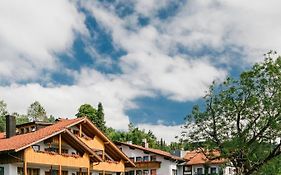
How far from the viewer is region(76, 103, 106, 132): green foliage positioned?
91.0 m

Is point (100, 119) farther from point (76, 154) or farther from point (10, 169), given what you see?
point (10, 169)

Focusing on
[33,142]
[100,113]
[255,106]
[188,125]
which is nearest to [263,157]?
[255,106]

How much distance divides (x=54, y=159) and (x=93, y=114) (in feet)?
175

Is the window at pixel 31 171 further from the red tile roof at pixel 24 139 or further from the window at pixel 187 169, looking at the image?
the window at pixel 187 169

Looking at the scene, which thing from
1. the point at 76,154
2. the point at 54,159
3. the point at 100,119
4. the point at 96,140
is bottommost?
the point at 54,159

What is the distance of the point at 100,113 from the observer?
93.7 meters

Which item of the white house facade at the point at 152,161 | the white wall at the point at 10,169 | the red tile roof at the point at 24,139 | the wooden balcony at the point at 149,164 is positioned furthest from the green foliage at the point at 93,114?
the white wall at the point at 10,169

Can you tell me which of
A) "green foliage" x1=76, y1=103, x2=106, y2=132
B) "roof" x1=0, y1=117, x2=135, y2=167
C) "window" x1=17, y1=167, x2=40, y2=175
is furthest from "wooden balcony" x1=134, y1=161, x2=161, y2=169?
"green foliage" x1=76, y1=103, x2=106, y2=132

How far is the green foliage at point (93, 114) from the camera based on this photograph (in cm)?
9100

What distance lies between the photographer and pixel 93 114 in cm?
9150

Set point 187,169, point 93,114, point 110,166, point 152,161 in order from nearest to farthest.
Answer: point 110,166 → point 152,161 → point 187,169 → point 93,114

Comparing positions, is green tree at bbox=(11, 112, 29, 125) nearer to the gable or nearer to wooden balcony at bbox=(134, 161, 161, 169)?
wooden balcony at bbox=(134, 161, 161, 169)

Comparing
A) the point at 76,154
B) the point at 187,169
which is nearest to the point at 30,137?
the point at 76,154

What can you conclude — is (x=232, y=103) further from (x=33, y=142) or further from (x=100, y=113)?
(x=100, y=113)
